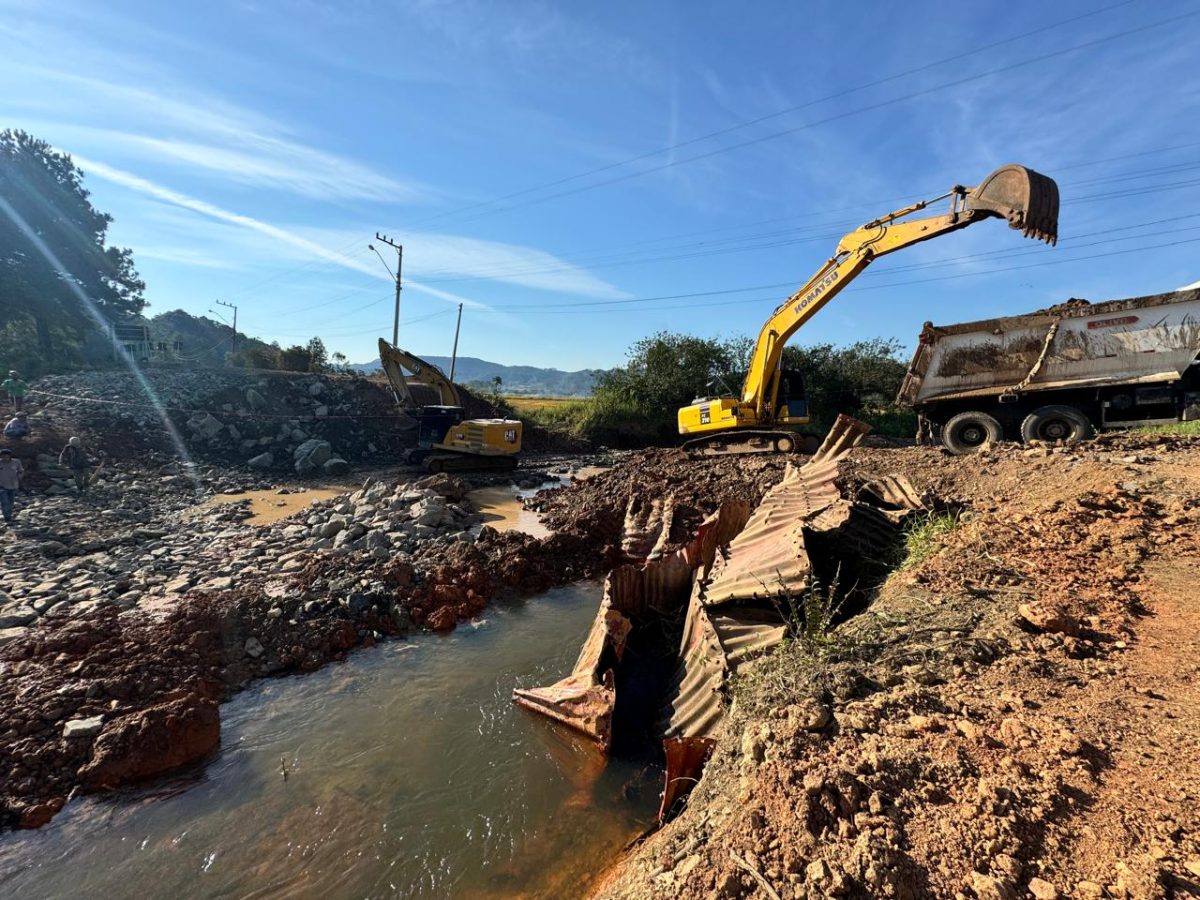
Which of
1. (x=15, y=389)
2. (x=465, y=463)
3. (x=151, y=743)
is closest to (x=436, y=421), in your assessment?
(x=465, y=463)

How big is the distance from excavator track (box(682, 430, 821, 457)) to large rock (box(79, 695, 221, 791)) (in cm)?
1154

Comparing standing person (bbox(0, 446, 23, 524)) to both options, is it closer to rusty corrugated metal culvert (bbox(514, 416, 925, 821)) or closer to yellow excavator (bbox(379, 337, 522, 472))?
yellow excavator (bbox(379, 337, 522, 472))

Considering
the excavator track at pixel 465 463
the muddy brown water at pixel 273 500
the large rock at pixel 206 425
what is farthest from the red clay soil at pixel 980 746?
the large rock at pixel 206 425

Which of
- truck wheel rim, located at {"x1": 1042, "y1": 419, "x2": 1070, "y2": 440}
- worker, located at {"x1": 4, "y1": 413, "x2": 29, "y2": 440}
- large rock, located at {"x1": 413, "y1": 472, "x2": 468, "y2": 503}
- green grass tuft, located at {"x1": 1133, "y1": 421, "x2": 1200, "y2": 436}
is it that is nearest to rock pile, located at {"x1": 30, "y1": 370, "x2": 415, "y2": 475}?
worker, located at {"x1": 4, "y1": 413, "x2": 29, "y2": 440}

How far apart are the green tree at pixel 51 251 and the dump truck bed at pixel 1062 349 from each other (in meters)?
32.7

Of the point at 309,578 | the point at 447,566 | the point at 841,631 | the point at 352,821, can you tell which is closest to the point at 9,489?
the point at 309,578

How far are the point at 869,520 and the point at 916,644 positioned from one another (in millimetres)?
2567

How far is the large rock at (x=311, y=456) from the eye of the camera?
1659cm

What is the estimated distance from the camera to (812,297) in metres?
12.9

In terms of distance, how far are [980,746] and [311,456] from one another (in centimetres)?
1790

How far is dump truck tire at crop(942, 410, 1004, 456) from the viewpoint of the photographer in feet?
36.6

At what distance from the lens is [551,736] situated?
4.53 meters

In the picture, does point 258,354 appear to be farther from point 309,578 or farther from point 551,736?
point 551,736

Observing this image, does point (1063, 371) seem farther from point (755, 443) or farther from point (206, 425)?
point (206, 425)
